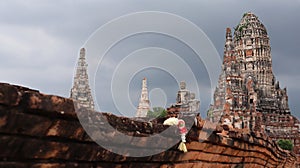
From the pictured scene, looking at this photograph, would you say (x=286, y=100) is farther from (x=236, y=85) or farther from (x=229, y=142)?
(x=229, y=142)

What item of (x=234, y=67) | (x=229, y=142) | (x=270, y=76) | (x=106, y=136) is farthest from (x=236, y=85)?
(x=106, y=136)

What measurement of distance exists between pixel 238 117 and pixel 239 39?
579 inches

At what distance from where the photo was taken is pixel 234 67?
45469mm

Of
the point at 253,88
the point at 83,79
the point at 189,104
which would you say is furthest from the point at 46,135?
the point at 253,88

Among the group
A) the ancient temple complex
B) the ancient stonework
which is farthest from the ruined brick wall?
the ancient temple complex

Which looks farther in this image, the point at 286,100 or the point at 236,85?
the point at 286,100

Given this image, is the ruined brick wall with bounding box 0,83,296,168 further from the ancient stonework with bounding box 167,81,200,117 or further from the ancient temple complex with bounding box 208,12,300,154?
the ancient temple complex with bounding box 208,12,300,154

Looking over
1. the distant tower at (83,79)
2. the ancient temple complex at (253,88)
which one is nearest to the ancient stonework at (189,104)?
the distant tower at (83,79)

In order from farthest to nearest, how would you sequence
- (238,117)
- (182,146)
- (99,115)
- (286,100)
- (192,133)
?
(286,100) < (238,117) < (192,133) < (182,146) < (99,115)

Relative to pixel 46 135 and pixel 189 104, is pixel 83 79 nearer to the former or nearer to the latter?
pixel 189 104

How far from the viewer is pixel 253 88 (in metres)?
46.9

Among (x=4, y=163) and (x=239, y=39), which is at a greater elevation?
(x=239, y=39)

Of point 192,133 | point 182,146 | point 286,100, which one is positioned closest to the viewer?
point 182,146

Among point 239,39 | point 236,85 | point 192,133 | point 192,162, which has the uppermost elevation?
point 239,39
